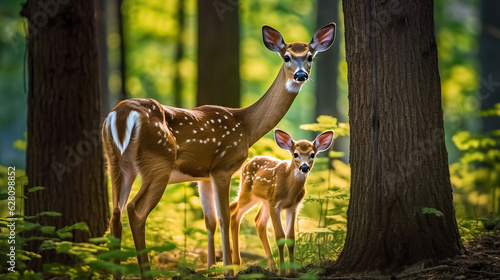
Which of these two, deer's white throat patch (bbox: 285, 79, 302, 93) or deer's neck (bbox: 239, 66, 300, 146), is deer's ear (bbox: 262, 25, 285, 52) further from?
deer's white throat patch (bbox: 285, 79, 302, 93)

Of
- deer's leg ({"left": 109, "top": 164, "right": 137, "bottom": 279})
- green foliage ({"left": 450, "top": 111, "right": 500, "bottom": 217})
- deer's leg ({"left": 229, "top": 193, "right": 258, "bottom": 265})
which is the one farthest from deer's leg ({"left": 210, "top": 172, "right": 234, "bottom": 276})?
green foliage ({"left": 450, "top": 111, "right": 500, "bottom": 217})

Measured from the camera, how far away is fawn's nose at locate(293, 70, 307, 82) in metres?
5.66

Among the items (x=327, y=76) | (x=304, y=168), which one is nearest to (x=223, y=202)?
(x=304, y=168)

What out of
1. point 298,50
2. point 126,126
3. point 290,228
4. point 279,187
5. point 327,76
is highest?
point 327,76

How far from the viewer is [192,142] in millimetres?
5801

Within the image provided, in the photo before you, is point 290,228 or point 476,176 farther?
point 476,176

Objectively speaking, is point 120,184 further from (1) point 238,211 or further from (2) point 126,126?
(1) point 238,211

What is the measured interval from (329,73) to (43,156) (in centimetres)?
1046

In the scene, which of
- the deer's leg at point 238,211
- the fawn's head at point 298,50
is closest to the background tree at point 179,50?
the deer's leg at point 238,211

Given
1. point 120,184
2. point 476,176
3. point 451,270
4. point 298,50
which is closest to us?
point 451,270

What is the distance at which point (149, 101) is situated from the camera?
5.57 m

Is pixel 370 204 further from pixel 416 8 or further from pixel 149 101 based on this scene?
pixel 149 101

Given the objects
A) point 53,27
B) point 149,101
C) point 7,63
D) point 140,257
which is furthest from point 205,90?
point 7,63

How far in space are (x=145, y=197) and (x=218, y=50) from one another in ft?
14.2
